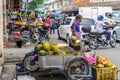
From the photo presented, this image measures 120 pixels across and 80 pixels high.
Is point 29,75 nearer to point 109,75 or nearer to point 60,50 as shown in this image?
point 60,50

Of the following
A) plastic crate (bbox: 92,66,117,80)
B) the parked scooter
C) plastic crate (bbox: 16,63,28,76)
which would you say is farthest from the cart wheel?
plastic crate (bbox: 16,63,28,76)

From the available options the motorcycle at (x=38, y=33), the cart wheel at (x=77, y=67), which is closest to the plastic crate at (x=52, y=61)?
the cart wheel at (x=77, y=67)

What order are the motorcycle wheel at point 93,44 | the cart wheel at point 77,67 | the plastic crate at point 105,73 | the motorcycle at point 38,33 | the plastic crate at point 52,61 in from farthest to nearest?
the motorcycle at point 38,33 → the motorcycle wheel at point 93,44 → the cart wheel at point 77,67 → the plastic crate at point 52,61 → the plastic crate at point 105,73

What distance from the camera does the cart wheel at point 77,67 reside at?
1016 centimetres

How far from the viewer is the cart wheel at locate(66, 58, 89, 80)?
10.2 meters

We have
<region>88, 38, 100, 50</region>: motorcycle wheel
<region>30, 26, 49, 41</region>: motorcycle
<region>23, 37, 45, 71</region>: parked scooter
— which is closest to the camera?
<region>23, 37, 45, 71</region>: parked scooter

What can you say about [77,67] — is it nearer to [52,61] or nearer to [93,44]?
[52,61]

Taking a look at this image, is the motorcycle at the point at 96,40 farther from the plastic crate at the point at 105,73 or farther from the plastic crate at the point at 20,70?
the plastic crate at the point at 105,73

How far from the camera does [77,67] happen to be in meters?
10.4

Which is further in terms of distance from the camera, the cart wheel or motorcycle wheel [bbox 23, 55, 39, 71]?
motorcycle wheel [bbox 23, 55, 39, 71]

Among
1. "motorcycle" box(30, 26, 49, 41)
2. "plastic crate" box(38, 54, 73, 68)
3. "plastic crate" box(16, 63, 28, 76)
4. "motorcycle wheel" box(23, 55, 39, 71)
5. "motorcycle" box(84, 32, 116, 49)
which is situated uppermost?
"motorcycle" box(30, 26, 49, 41)

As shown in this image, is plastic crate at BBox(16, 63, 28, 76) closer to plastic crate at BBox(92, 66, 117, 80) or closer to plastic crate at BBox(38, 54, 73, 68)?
plastic crate at BBox(38, 54, 73, 68)

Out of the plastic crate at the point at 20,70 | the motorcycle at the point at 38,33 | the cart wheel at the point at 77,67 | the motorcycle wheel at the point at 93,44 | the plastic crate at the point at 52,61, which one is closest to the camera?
the plastic crate at the point at 52,61

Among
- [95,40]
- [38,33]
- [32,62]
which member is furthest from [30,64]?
[38,33]
